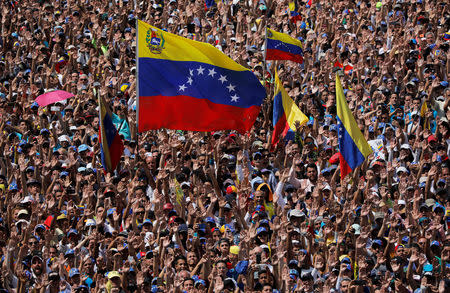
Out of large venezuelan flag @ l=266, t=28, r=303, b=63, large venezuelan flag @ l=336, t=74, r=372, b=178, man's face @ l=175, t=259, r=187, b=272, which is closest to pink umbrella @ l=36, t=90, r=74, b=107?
large venezuelan flag @ l=266, t=28, r=303, b=63

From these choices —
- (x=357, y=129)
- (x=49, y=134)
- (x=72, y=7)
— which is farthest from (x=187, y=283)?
(x=72, y=7)

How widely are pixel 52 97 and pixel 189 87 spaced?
387cm

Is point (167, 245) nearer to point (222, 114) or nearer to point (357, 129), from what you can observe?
point (222, 114)

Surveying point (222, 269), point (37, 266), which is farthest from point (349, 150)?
point (37, 266)

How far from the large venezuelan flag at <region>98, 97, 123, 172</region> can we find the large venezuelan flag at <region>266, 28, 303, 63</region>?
3119 mm

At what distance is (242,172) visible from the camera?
1588 centimetres

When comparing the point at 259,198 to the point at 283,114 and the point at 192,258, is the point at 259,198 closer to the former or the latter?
the point at 192,258

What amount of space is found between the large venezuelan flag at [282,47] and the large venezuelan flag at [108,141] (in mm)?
3119

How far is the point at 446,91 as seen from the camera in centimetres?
1727

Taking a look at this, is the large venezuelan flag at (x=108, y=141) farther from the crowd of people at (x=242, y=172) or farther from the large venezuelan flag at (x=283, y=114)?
the large venezuelan flag at (x=283, y=114)

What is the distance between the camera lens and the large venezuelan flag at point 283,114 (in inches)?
667

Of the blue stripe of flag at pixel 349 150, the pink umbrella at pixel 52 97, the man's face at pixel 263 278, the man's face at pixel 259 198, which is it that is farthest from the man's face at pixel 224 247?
the pink umbrella at pixel 52 97

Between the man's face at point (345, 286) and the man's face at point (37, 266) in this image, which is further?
the man's face at point (37, 266)

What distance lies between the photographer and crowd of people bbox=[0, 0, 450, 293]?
1373 cm
